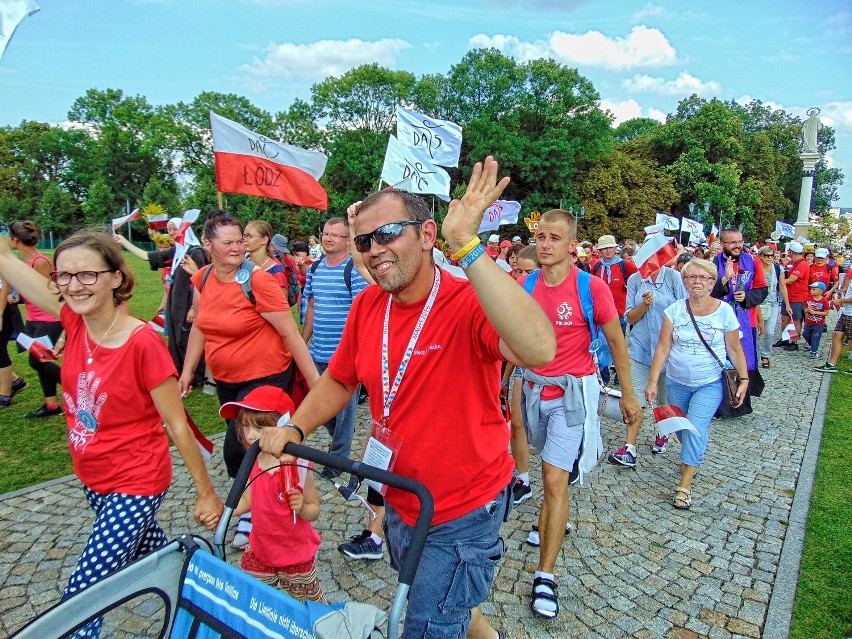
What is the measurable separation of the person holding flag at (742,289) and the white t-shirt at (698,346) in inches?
89.4

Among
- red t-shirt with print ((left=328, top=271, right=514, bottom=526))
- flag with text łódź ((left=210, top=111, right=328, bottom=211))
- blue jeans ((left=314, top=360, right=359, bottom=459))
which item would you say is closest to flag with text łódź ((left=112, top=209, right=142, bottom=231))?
flag with text łódź ((left=210, top=111, right=328, bottom=211))

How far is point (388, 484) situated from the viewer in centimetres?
176

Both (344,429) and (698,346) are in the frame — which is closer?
(344,429)

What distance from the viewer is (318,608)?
58.4 inches

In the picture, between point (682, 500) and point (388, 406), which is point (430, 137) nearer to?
point (682, 500)

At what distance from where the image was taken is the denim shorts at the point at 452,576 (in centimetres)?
205

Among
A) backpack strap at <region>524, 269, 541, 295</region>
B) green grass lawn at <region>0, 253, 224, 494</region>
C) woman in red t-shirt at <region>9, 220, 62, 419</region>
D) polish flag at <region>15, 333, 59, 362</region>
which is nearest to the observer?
backpack strap at <region>524, 269, 541, 295</region>

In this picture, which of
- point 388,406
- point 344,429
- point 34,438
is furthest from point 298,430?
point 34,438

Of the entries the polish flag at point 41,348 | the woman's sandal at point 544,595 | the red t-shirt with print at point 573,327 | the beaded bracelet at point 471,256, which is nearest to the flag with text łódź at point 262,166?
the polish flag at point 41,348

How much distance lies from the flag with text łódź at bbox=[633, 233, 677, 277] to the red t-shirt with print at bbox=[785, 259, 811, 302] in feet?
20.9

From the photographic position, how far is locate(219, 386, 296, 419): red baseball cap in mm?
2898

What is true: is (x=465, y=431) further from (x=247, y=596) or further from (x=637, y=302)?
(x=637, y=302)

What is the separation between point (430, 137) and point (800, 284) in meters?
10.2

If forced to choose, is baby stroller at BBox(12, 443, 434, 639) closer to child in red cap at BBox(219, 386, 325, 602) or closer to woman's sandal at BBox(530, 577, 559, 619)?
child in red cap at BBox(219, 386, 325, 602)
